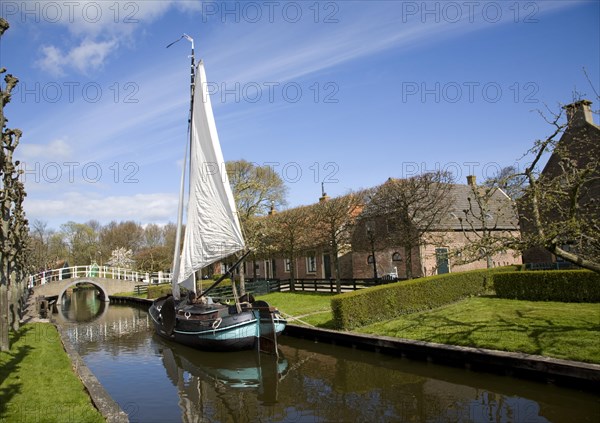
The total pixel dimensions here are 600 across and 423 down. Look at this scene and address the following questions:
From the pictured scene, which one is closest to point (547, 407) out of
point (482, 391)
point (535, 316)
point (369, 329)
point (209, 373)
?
point (482, 391)

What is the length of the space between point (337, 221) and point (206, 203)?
38.8 feet

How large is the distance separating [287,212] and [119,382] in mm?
18776

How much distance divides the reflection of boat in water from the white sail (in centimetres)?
299

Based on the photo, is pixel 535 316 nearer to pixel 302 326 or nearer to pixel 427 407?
pixel 427 407

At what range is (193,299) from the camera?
1697 centimetres

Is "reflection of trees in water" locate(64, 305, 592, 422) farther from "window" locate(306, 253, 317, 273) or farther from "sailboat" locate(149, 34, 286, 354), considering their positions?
"window" locate(306, 253, 317, 273)

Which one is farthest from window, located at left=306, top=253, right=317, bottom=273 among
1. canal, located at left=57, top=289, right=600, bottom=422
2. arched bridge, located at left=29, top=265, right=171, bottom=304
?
canal, located at left=57, top=289, right=600, bottom=422

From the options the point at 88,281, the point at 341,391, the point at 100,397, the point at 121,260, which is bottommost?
the point at 341,391

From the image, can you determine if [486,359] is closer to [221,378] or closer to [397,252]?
[221,378]

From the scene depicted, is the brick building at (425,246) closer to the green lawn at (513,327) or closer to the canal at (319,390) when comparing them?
the green lawn at (513,327)

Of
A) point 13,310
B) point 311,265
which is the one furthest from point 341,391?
point 311,265

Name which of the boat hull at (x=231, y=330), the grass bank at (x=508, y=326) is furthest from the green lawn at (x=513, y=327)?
the boat hull at (x=231, y=330)

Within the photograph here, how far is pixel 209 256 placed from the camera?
15.3 m

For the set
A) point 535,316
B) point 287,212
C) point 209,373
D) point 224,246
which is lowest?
point 209,373
